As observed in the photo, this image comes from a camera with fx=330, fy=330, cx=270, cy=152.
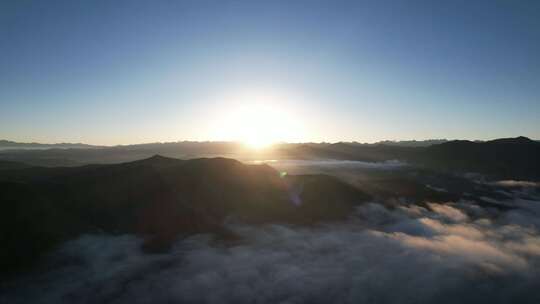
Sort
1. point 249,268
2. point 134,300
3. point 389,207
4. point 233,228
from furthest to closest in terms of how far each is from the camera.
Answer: point 389,207
point 233,228
point 249,268
point 134,300

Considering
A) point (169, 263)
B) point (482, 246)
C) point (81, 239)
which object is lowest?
point (482, 246)

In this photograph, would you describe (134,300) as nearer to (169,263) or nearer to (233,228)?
(169,263)

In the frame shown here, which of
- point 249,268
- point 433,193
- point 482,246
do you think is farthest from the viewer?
point 433,193

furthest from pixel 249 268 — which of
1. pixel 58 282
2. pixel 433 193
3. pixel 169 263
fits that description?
pixel 433 193

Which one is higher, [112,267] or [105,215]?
[105,215]

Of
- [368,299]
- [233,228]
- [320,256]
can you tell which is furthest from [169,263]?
[368,299]

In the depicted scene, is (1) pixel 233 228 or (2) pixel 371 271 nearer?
(2) pixel 371 271
